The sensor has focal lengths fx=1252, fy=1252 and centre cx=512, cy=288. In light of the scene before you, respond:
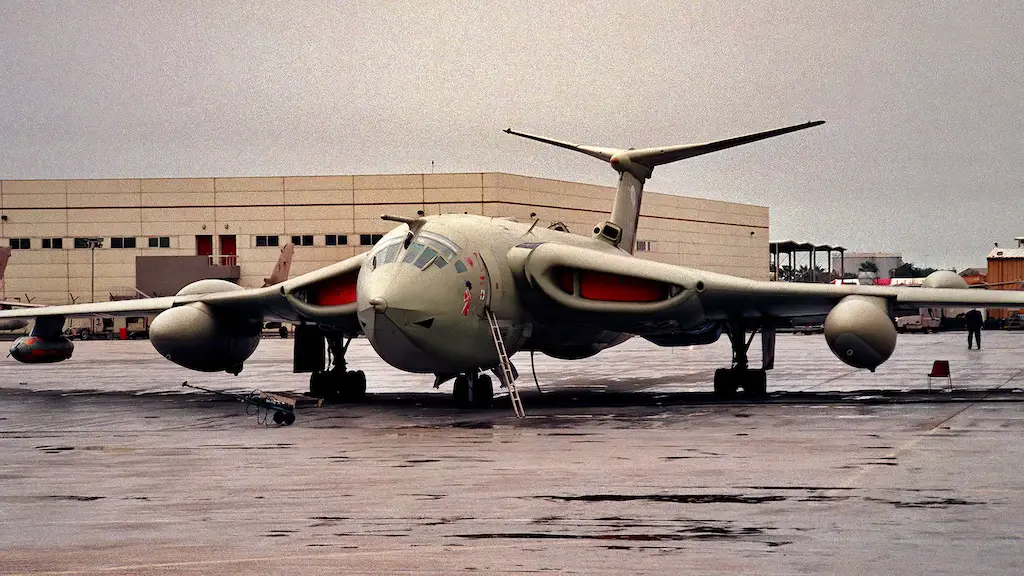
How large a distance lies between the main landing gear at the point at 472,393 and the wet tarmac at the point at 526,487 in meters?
0.32

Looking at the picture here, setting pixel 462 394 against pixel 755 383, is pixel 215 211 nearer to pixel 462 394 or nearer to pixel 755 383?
pixel 755 383

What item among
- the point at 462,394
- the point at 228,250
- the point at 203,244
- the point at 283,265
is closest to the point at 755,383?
the point at 462,394

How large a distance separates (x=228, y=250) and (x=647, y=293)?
73537mm

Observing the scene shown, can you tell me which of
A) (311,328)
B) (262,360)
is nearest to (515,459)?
(311,328)

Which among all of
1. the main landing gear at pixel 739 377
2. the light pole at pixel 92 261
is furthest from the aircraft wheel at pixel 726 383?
the light pole at pixel 92 261

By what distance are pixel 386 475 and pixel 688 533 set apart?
450cm

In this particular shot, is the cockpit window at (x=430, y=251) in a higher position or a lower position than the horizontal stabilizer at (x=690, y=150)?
lower

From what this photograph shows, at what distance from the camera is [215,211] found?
91.2 metres

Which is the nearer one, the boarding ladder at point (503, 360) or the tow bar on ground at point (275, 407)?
the tow bar on ground at point (275, 407)

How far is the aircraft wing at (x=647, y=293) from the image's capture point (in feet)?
72.5

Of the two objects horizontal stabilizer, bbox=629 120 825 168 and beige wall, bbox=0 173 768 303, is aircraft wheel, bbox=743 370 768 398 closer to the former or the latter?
horizontal stabilizer, bbox=629 120 825 168

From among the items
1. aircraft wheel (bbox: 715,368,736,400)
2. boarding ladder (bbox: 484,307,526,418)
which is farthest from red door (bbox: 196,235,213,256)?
boarding ladder (bbox: 484,307,526,418)

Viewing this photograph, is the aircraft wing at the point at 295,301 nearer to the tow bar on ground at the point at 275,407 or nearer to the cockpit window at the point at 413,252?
the cockpit window at the point at 413,252

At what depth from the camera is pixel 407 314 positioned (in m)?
19.7
